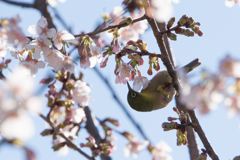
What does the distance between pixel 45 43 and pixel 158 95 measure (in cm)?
237

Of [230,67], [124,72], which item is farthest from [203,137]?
[230,67]

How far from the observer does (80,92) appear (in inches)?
121

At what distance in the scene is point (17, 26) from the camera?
2.81m

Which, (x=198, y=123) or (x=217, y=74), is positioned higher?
(x=198, y=123)

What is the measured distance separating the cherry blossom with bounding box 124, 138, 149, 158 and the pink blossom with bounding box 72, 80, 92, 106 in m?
0.70

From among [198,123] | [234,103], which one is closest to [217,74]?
[234,103]

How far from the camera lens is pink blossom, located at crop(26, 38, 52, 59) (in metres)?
2.54

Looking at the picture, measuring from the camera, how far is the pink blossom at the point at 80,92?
10.0 feet

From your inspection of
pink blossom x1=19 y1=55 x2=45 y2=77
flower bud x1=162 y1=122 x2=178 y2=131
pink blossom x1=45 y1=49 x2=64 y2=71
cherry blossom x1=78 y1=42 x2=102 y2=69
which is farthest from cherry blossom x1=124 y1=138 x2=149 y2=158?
pink blossom x1=19 y1=55 x2=45 y2=77

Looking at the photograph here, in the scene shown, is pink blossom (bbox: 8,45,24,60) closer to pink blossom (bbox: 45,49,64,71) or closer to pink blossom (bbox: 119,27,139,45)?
pink blossom (bbox: 45,49,64,71)

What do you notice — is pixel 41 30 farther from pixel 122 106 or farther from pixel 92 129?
pixel 92 129

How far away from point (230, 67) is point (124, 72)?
59.8 inches

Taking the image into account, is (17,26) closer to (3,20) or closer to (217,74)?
(3,20)

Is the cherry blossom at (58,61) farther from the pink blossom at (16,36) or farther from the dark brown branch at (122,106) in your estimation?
the dark brown branch at (122,106)
